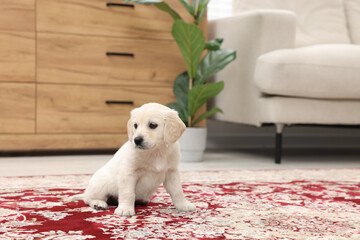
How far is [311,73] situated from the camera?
226 cm

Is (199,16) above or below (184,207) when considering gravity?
above

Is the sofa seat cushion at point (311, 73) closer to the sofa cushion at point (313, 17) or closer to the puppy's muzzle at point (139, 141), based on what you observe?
the sofa cushion at point (313, 17)

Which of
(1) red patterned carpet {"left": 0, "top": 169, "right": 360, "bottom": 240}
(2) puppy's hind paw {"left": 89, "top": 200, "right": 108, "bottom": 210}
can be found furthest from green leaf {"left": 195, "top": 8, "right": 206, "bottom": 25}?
(2) puppy's hind paw {"left": 89, "top": 200, "right": 108, "bottom": 210}

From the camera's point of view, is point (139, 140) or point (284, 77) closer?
point (139, 140)

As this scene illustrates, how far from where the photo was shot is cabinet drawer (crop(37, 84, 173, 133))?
2445mm

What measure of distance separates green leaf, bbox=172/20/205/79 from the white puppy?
3.83ft

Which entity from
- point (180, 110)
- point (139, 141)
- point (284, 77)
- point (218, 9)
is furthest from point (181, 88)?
point (139, 141)

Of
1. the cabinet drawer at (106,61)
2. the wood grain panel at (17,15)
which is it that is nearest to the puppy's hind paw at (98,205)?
the cabinet drawer at (106,61)

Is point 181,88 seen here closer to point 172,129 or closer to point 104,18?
point 104,18

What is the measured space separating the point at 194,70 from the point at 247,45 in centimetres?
36

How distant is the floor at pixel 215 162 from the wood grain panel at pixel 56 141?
7cm

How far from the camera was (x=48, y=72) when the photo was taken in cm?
244

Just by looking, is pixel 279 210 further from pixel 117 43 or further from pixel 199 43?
pixel 117 43

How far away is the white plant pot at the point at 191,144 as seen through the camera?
239 cm
